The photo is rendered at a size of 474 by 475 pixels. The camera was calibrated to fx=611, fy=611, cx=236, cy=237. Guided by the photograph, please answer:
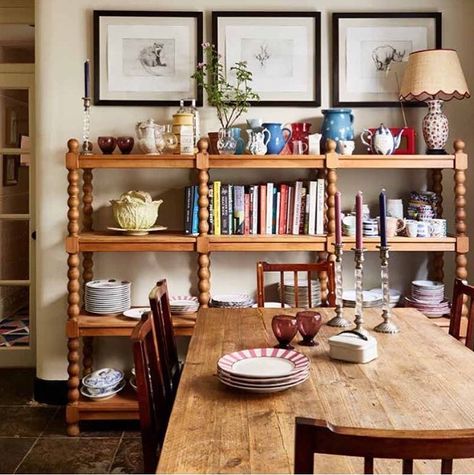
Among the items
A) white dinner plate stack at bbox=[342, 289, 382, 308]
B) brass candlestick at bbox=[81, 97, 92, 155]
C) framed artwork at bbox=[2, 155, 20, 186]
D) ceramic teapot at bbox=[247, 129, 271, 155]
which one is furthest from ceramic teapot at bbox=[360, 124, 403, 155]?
framed artwork at bbox=[2, 155, 20, 186]

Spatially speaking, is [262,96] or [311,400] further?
[262,96]

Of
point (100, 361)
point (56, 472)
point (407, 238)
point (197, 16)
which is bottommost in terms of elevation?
point (56, 472)

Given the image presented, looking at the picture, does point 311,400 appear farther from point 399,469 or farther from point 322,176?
point 322,176

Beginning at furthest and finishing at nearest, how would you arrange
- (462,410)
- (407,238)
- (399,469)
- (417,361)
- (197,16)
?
(197,16) < (407,238) < (417,361) < (462,410) < (399,469)

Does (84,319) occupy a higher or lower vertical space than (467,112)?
lower

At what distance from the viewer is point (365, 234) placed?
3186mm

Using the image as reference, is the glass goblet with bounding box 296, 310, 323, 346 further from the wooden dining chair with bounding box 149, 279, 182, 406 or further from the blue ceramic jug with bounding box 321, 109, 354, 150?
the blue ceramic jug with bounding box 321, 109, 354, 150

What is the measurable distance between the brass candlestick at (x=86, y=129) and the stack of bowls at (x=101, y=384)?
3.84 feet

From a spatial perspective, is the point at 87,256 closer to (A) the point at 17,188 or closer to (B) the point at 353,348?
(A) the point at 17,188

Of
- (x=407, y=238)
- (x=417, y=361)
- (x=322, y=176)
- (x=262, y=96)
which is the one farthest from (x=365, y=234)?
(x=417, y=361)

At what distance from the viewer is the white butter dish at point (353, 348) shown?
5.74ft

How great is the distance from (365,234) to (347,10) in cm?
127

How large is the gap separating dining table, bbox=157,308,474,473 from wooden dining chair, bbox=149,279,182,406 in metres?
0.12

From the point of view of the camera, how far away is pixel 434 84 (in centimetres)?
306
